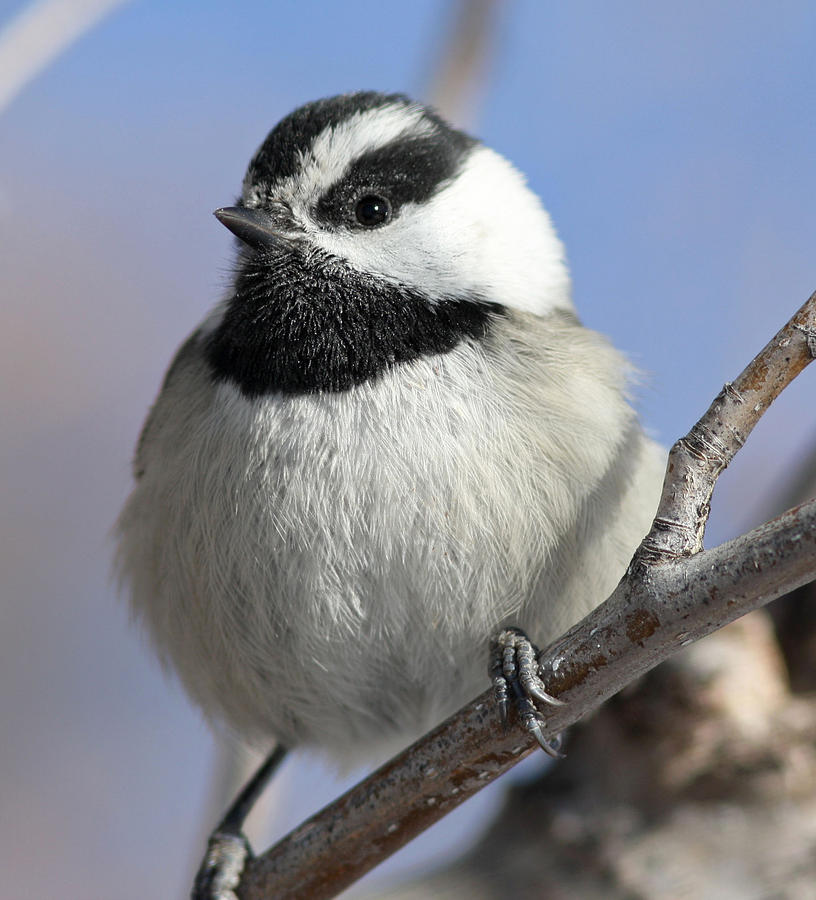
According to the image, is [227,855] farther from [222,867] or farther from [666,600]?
[666,600]

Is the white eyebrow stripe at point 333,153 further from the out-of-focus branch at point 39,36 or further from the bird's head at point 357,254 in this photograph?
the out-of-focus branch at point 39,36

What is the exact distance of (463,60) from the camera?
238 centimetres

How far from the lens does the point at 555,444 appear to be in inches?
62.9

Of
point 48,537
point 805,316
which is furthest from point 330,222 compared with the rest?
point 48,537

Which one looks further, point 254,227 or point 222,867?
point 222,867

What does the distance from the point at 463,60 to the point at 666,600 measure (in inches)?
63.6

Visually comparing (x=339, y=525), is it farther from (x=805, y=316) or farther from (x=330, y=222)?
(x=805, y=316)

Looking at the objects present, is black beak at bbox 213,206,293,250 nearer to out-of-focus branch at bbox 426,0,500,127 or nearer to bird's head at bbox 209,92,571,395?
bird's head at bbox 209,92,571,395

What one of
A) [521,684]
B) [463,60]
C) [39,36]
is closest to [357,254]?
[39,36]

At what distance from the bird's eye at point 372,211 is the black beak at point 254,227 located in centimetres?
12

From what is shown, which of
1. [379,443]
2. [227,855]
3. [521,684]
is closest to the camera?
[521,684]

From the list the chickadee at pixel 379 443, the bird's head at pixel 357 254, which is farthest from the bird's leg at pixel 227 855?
the bird's head at pixel 357 254

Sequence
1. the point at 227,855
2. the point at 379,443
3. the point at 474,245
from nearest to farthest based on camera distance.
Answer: the point at 379,443 < the point at 474,245 < the point at 227,855

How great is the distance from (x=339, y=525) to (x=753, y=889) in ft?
3.81
